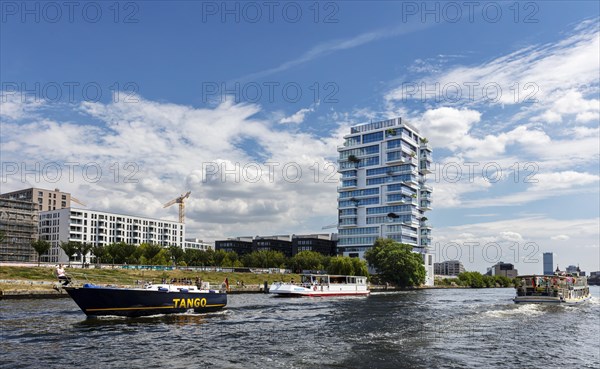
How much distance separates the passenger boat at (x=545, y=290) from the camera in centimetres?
9269

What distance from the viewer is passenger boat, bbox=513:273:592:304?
92.7 meters

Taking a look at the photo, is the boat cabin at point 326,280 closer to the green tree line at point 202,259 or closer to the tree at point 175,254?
the green tree line at point 202,259

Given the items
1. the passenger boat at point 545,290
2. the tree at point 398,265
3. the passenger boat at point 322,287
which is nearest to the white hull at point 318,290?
the passenger boat at point 322,287

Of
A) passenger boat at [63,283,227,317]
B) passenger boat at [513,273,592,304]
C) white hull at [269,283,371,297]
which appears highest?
passenger boat at [63,283,227,317]

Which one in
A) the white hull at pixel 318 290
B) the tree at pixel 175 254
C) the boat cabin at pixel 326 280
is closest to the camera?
the white hull at pixel 318 290

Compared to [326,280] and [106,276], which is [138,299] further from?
[326,280]

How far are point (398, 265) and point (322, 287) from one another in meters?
59.5

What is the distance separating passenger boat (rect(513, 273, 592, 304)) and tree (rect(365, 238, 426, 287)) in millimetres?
69003

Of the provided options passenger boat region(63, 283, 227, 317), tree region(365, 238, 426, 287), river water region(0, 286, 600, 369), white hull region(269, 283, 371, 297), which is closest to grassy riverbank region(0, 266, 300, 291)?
passenger boat region(63, 283, 227, 317)

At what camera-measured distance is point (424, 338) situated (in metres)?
43.2

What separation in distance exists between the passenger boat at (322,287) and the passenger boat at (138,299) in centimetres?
4947

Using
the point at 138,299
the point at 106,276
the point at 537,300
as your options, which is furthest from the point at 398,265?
the point at 138,299

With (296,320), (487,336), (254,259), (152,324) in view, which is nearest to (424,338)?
(487,336)

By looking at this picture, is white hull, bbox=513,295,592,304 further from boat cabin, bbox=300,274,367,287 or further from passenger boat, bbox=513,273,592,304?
boat cabin, bbox=300,274,367,287
